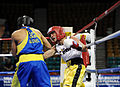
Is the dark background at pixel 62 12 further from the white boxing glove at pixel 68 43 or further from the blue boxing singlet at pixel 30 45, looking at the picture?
the blue boxing singlet at pixel 30 45

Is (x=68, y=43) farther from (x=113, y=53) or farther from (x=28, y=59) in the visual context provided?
(x=113, y=53)

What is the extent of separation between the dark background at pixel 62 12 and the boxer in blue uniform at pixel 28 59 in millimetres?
7670

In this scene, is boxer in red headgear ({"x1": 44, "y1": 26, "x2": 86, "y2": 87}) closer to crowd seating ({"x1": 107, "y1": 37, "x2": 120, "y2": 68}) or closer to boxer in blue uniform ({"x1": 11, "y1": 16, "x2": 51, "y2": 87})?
boxer in blue uniform ({"x1": 11, "y1": 16, "x2": 51, "y2": 87})

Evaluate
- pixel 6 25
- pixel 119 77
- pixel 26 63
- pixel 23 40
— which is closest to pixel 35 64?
pixel 26 63

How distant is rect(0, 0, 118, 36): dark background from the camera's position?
10753mm

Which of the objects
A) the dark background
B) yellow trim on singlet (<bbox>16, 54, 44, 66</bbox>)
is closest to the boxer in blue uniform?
yellow trim on singlet (<bbox>16, 54, 44, 66</bbox>)

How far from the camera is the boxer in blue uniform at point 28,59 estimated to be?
279 cm

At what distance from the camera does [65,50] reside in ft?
10.5

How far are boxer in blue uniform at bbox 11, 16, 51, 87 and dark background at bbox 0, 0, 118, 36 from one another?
7.67 meters

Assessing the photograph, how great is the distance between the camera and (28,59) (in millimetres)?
2848

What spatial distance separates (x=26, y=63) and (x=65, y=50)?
0.62m

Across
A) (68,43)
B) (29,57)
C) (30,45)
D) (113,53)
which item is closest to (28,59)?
(29,57)

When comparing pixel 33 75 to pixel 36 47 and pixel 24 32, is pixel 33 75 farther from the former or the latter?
pixel 24 32

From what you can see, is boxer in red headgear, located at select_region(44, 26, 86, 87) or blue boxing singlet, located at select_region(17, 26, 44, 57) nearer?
blue boxing singlet, located at select_region(17, 26, 44, 57)
